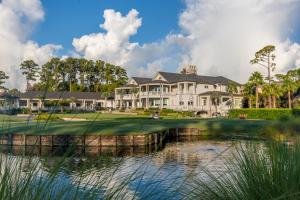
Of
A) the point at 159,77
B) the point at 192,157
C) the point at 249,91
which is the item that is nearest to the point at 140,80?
the point at 159,77

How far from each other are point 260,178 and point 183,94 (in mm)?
54435

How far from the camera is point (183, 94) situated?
57.3m

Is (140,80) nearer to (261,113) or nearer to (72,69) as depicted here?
(72,69)

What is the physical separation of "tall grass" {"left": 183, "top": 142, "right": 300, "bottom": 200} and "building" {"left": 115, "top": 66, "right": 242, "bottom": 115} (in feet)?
161

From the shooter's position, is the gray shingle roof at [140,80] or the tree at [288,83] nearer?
the tree at [288,83]

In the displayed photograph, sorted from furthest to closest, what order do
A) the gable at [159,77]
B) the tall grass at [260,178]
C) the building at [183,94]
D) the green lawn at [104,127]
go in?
1. the gable at [159,77]
2. the building at [183,94]
3. the tall grass at [260,178]
4. the green lawn at [104,127]

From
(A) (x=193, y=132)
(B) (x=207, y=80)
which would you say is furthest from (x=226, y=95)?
(A) (x=193, y=132)

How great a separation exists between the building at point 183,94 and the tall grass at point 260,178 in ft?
161

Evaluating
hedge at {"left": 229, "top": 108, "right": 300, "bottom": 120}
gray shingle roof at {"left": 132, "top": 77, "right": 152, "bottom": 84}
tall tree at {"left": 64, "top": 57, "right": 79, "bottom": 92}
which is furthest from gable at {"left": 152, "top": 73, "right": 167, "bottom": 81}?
tall tree at {"left": 64, "top": 57, "right": 79, "bottom": 92}

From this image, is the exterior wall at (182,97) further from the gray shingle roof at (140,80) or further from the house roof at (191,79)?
the gray shingle roof at (140,80)

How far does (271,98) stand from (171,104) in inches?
618

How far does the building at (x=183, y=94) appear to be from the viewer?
55438mm

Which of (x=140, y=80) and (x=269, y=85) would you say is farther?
(x=140, y=80)

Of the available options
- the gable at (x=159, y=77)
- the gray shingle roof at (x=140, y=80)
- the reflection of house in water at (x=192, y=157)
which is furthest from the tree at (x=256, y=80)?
the reflection of house in water at (x=192, y=157)
